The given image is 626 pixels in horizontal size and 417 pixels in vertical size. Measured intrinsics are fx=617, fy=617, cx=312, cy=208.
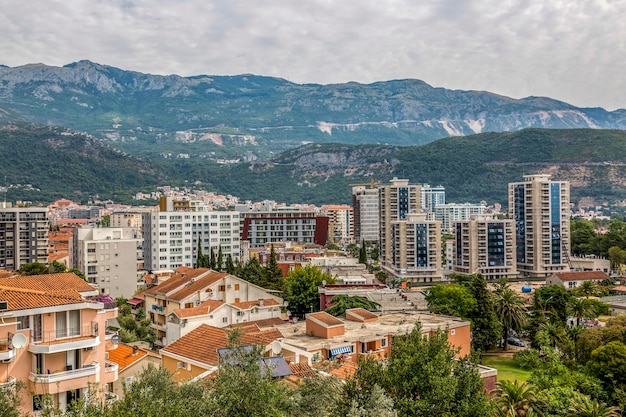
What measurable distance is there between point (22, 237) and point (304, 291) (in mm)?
38403

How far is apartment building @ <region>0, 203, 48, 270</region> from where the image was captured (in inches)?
2527

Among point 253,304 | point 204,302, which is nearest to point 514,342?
point 253,304

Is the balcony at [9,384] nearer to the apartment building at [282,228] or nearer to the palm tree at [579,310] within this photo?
the palm tree at [579,310]

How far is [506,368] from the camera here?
1366 inches

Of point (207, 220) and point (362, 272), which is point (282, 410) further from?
point (207, 220)

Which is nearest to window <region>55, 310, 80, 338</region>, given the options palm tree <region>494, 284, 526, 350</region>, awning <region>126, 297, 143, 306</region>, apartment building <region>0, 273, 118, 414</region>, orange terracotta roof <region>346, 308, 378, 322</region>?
apartment building <region>0, 273, 118, 414</region>

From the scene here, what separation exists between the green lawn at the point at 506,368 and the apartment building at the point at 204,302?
12.8m

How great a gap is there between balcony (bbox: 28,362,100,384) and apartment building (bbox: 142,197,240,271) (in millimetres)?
56037

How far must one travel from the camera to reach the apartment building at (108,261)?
176 feet

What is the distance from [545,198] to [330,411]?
233ft

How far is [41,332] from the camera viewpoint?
45.3 ft

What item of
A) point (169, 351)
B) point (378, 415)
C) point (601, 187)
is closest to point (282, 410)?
point (378, 415)

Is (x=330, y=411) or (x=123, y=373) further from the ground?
(x=330, y=411)

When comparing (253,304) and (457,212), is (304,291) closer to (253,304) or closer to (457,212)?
(253,304)
